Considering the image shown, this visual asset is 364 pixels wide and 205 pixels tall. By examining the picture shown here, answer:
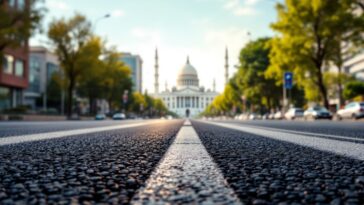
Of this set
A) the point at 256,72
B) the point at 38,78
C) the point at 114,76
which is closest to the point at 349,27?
the point at 256,72

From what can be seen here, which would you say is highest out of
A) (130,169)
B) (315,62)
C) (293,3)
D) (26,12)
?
(293,3)

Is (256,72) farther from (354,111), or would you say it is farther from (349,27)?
(354,111)

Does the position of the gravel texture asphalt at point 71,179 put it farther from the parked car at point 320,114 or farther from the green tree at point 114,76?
the green tree at point 114,76

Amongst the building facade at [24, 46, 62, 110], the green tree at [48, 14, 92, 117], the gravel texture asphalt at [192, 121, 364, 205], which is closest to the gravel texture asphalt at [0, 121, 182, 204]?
the gravel texture asphalt at [192, 121, 364, 205]

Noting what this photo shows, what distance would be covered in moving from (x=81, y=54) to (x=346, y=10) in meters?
25.2

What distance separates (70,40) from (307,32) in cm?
2300

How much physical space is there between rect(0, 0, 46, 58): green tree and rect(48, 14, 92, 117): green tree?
1155cm

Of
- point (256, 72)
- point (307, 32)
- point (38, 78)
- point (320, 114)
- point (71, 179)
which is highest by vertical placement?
point (38, 78)

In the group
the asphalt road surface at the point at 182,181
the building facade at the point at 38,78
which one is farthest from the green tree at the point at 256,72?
the asphalt road surface at the point at 182,181

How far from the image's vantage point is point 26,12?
2766cm

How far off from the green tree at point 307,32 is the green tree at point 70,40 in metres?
19.4

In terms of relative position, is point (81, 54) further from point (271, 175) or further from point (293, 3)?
point (271, 175)

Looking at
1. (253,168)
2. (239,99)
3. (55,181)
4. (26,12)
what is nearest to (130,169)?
(55,181)

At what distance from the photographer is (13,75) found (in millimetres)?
47000
